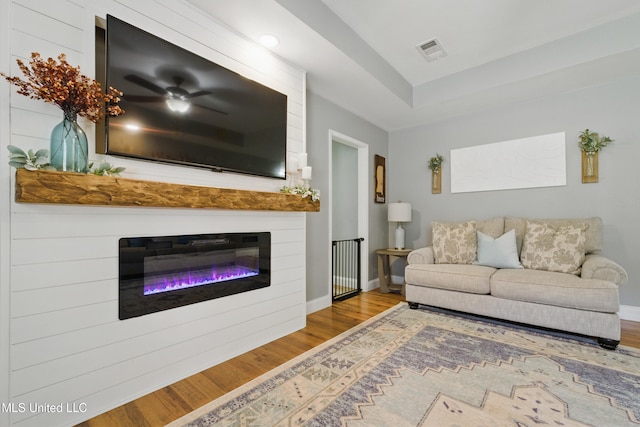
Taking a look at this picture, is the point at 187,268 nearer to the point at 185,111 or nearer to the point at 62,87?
Answer: the point at 185,111

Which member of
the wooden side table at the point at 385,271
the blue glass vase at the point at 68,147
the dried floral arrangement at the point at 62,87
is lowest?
the wooden side table at the point at 385,271

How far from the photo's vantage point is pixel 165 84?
1.76 meters

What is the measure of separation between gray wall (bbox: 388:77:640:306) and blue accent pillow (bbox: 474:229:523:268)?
69cm

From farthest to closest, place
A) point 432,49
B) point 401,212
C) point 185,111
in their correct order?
point 401,212 < point 432,49 < point 185,111

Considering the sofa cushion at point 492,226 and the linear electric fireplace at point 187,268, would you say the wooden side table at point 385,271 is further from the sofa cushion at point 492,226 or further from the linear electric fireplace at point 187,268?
the linear electric fireplace at point 187,268

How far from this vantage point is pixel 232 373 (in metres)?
1.87

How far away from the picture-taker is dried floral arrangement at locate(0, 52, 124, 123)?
1.24m

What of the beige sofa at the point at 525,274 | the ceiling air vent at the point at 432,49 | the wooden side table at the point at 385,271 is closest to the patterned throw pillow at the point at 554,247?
the beige sofa at the point at 525,274

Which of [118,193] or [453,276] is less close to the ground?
[118,193]

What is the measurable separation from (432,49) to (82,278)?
3.50 m

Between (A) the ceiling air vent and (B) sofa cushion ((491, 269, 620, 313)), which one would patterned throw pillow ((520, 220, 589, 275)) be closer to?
(B) sofa cushion ((491, 269, 620, 313))

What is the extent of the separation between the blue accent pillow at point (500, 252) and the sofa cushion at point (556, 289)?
0.18 m

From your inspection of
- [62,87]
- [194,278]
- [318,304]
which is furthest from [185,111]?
[318,304]

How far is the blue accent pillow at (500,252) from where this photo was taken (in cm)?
295
